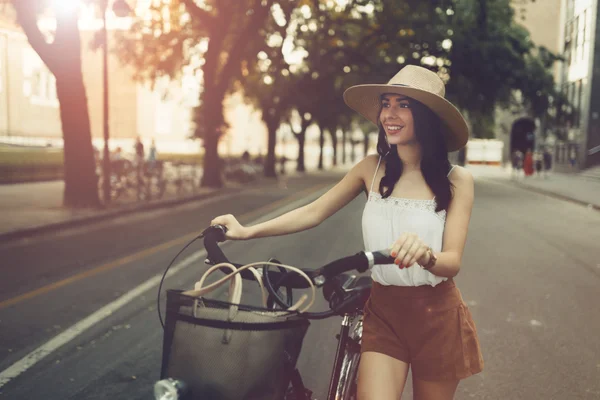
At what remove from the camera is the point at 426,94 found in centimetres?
256

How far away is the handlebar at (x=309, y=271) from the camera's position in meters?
2.04

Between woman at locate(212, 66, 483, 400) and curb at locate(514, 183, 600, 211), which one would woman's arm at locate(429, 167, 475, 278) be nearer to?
woman at locate(212, 66, 483, 400)

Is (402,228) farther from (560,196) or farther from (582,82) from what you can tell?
(582,82)

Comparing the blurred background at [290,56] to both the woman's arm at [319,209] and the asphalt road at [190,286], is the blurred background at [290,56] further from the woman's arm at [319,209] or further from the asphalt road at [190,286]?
the woman's arm at [319,209]

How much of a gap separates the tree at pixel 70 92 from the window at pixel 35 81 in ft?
125

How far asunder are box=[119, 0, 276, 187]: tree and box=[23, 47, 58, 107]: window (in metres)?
23.4

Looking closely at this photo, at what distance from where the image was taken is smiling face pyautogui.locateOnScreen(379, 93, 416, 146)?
2.70 meters

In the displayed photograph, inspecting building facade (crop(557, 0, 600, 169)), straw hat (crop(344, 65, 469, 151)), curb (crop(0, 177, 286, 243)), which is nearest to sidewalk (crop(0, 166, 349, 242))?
curb (crop(0, 177, 286, 243))

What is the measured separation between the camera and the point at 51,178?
31.7 m

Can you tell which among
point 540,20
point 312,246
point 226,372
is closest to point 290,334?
point 226,372

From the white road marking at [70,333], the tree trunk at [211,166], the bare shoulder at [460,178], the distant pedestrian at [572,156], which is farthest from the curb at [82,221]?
the distant pedestrian at [572,156]

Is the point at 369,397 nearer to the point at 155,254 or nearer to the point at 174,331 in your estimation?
the point at 174,331

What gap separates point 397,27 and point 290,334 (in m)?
27.0

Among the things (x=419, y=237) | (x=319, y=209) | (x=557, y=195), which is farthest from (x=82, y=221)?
(x=557, y=195)
